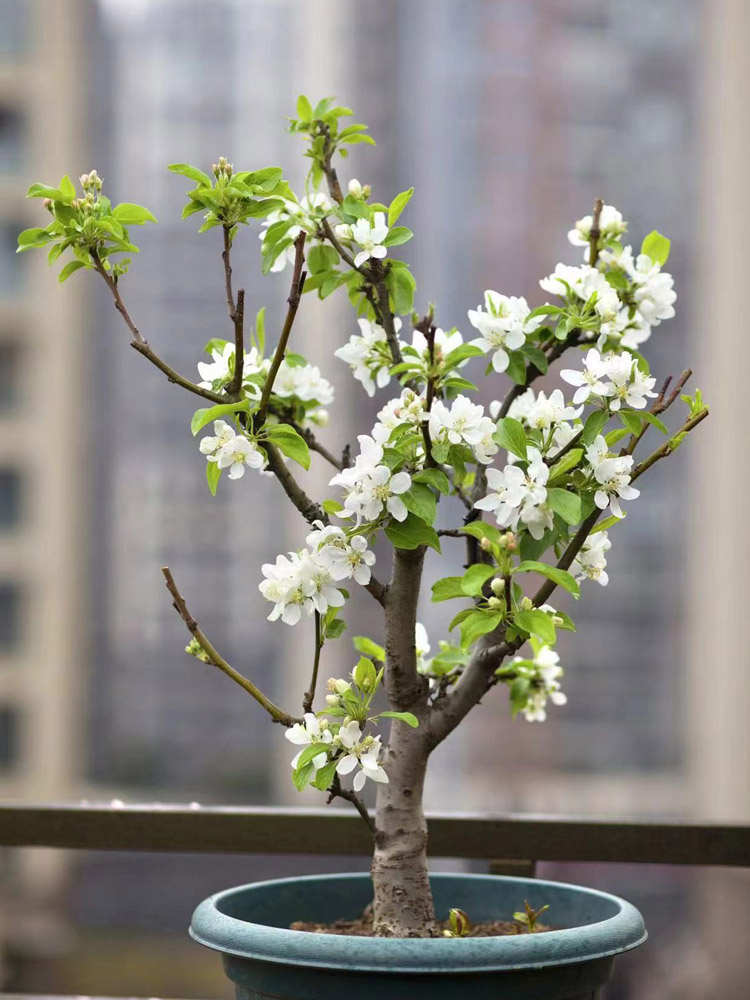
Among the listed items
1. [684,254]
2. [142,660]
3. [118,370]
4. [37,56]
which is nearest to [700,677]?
[684,254]

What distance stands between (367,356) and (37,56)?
21.0 meters

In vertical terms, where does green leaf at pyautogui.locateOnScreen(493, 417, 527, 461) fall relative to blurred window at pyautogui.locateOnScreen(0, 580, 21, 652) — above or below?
above

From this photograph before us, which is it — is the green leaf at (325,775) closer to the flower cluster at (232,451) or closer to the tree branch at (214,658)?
the tree branch at (214,658)

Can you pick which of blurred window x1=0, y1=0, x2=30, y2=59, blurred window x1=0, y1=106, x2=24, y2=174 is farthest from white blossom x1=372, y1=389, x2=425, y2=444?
blurred window x1=0, y1=0, x2=30, y2=59

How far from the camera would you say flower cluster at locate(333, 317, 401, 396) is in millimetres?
1030

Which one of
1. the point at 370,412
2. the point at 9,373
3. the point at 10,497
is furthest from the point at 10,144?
the point at 370,412

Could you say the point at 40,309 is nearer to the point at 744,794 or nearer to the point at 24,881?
the point at 24,881

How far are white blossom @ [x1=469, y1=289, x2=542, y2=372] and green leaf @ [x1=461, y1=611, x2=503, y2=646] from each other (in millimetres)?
216

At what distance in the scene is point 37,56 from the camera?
20.0 m

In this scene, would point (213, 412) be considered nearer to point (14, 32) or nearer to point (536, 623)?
point (536, 623)

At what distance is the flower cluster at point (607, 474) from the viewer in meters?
0.89

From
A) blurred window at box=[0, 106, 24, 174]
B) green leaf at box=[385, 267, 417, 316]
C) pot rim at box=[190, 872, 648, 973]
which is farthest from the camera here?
blurred window at box=[0, 106, 24, 174]

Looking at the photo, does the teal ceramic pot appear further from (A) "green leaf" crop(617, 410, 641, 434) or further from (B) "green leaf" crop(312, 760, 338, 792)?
(A) "green leaf" crop(617, 410, 641, 434)

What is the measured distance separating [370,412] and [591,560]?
19.0 metres
